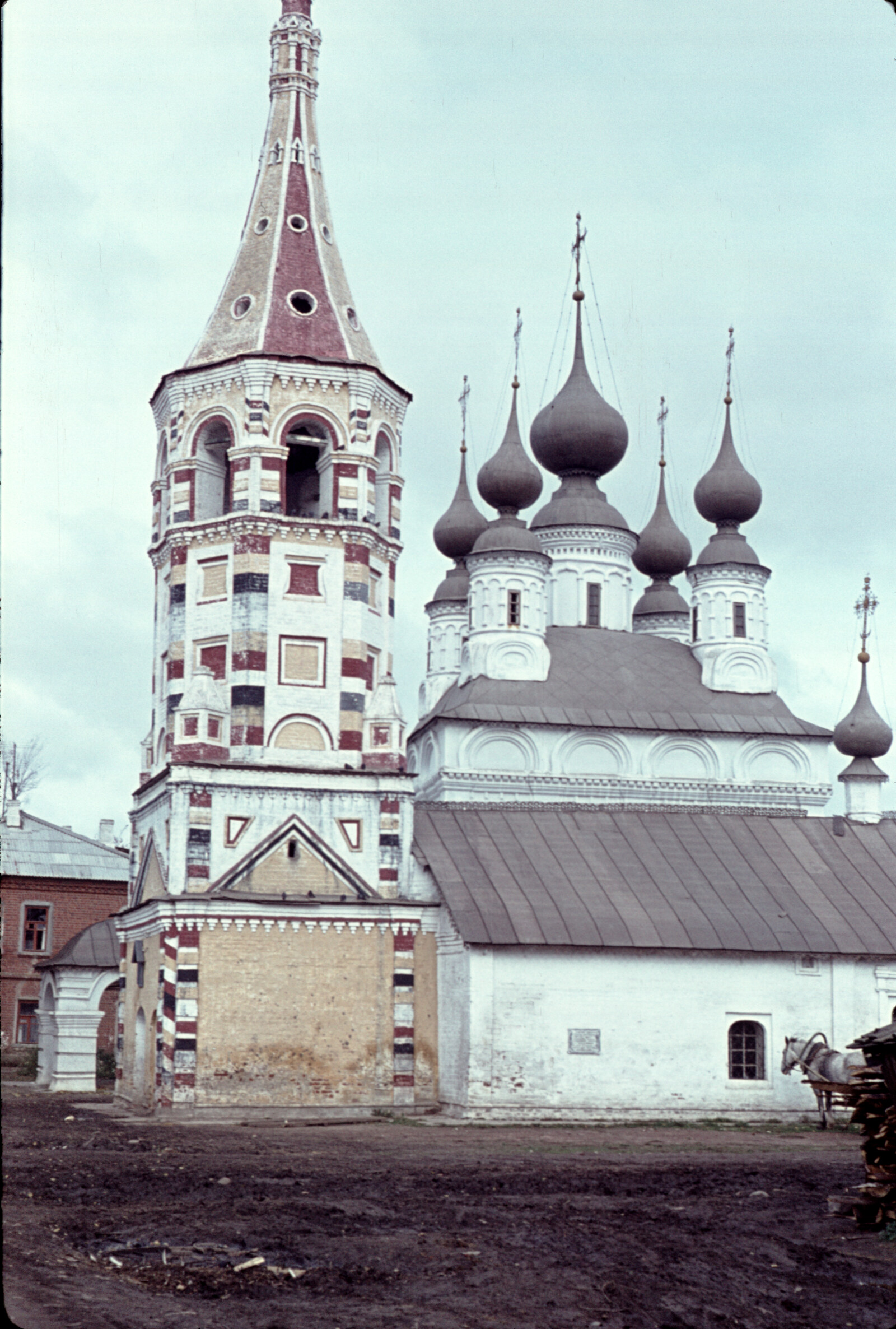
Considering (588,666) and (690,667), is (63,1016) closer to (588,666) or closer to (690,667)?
(588,666)

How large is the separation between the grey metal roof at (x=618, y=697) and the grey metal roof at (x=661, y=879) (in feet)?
22.5

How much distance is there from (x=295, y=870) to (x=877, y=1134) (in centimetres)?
1365

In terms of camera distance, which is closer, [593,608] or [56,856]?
[593,608]

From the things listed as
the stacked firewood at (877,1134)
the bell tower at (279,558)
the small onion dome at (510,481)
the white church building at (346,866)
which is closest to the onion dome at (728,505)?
the small onion dome at (510,481)

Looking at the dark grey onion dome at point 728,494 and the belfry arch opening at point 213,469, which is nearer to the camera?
the belfry arch opening at point 213,469

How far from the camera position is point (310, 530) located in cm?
2673

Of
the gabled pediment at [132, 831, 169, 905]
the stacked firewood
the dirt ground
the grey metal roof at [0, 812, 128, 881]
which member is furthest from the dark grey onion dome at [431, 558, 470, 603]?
the stacked firewood

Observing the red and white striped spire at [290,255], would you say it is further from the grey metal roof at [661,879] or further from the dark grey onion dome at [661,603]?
the dark grey onion dome at [661,603]

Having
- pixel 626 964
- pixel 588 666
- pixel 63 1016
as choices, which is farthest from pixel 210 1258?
pixel 588 666

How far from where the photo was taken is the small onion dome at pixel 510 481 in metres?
39.0

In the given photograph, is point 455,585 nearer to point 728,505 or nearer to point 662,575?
point 662,575

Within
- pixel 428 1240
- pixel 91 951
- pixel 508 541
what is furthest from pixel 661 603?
pixel 428 1240

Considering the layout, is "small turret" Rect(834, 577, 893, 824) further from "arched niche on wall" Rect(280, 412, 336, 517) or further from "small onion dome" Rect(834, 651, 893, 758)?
"arched niche on wall" Rect(280, 412, 336, 517)

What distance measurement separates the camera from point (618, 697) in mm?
37469
